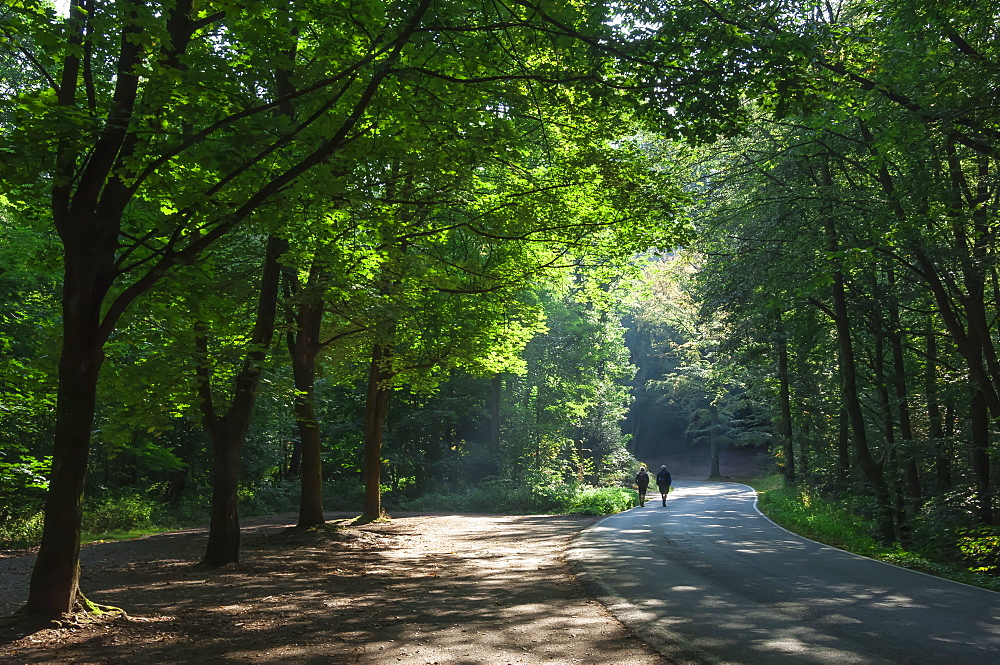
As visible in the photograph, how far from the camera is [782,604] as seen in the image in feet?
28.5

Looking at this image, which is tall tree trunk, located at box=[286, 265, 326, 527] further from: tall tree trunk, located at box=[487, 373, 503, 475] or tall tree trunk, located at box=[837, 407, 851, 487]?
tall tree trunk, located at box=[837, 407, 851, 487]

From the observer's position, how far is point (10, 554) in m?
14.9

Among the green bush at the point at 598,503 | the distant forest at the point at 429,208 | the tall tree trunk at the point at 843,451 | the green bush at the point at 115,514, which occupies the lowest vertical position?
the green bush at the point at 598,503

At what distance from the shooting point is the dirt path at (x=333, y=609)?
638cm

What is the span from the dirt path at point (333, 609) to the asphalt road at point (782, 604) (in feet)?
1.84

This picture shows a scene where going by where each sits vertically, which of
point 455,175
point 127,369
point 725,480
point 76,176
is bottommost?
point 725,480

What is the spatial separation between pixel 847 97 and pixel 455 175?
547cm

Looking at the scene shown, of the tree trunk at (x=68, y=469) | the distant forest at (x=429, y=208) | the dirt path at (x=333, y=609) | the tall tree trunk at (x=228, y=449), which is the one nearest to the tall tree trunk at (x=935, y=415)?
the distant forest at (x=429, y=208)

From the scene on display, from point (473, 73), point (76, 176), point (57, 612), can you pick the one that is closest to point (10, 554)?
point (57, 612)

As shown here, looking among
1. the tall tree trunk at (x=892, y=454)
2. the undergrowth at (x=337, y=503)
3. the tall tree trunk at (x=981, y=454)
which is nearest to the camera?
the tall tree trunk at (x=981, y=454)

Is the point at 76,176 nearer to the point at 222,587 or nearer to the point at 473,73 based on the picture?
the point at 473,73

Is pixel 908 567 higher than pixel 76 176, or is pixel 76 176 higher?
pixel 76 176

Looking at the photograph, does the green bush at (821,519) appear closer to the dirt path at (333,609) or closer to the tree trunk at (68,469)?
the dirt path at (333,609)

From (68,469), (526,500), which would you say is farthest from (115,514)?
(68,469)
